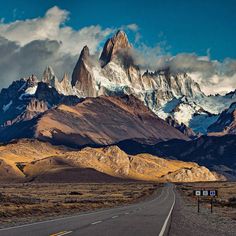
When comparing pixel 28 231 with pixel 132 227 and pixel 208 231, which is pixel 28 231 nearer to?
pixel 132 227

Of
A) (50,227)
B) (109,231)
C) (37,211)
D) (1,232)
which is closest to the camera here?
(1,232)

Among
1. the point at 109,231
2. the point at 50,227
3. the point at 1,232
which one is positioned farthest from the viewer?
the point at 50,227

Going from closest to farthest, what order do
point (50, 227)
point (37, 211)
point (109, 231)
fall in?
point (109, 231), point (50, 227), point (37, 211)

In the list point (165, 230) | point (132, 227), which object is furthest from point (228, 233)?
point (132, 227)

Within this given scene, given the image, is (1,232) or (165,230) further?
(165,230)

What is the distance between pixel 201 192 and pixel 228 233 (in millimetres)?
23733

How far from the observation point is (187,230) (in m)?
31.2

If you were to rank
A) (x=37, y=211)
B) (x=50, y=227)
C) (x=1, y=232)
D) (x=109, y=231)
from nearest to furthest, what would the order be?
(x=1, y=232), (x=109, y=231), (x=50, y=227), (x=37, y=211)

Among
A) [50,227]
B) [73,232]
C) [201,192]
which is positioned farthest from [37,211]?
[73,232]

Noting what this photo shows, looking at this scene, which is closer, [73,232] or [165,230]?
[73,232]

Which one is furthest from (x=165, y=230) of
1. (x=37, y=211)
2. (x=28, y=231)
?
(x=37, y=211)

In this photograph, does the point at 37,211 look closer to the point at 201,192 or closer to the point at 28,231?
the point at 201,192

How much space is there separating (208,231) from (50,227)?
958 cm

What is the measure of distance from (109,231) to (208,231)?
637 cm
